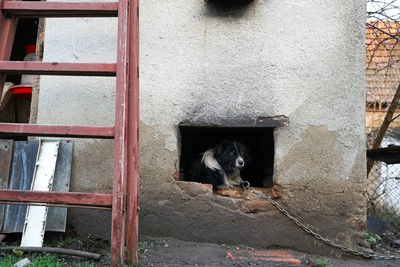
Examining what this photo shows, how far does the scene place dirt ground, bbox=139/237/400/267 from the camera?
2717 millimetres

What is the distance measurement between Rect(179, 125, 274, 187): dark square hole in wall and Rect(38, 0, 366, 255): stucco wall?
45.1 inches

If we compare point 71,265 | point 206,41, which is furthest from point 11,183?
point 206,41

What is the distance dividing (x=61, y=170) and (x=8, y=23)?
1413 millimetres

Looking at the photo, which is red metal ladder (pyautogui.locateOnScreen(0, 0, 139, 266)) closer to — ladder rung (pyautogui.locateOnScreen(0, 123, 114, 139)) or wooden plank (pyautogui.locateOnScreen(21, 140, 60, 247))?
ladder rung (pyautogui.locateOnScreen(0, 123, 114, 139))

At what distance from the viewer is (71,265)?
2418mm

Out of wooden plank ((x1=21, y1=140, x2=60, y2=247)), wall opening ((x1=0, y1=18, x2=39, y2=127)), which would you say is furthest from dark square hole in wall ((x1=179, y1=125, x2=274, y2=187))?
wall opening ((x1=0, y1=18, x2=39, y2=127))

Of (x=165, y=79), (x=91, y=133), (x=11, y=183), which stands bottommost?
(x=11, y=183)

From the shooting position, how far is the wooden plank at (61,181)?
3.20m

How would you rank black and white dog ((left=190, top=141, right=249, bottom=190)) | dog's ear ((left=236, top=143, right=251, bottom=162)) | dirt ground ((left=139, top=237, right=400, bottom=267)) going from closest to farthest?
1. dirt ground ((left=139, top=237, right=400, bottom=267))
2. black and white dog ((left=190, top=141, right=249, bottom=190))
3. dog's ear ((left=236, top=143, right=251, bottom=162))

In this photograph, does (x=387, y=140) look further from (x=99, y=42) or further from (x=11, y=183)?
(x=11, y=183)

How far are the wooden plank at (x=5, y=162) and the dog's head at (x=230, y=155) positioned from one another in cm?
228

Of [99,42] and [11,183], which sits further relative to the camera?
[99,42]

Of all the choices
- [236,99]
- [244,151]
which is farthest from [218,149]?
[236,99]

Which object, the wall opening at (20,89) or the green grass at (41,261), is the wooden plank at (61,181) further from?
the wall opening at (20,89)
